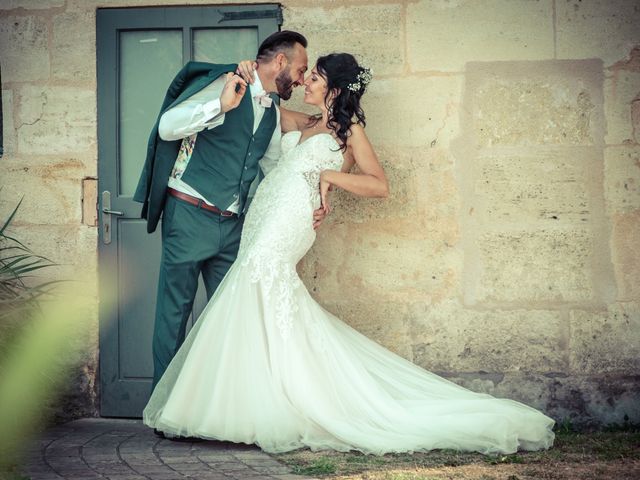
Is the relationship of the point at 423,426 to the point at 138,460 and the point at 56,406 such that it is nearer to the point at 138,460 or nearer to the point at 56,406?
the point at 138,460

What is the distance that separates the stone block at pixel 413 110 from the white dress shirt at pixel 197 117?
0.69 meters

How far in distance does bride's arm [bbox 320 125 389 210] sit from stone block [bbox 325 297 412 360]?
30.6 inches

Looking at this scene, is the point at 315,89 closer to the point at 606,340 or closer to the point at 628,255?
the point at 628,255

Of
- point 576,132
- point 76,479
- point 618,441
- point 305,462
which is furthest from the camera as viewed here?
point 576,132

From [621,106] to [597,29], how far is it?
0.48 meters

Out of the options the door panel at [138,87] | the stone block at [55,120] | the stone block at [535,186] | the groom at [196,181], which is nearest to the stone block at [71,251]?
the door panel at [138,87]

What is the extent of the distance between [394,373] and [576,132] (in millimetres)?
1816

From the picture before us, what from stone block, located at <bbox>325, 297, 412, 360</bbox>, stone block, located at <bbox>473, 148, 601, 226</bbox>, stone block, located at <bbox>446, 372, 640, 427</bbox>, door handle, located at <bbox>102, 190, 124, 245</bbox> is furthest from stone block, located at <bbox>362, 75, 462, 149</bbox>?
door handle, located at <bbox>102, 190, 124, 245</bbox>

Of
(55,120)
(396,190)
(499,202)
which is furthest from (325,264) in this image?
(55,120)

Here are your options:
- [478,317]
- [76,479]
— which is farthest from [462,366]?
[76,479]

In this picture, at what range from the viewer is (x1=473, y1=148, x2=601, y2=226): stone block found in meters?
4.89

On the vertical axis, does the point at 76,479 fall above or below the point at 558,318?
below

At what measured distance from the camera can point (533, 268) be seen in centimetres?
491

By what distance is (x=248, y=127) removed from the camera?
445cm
